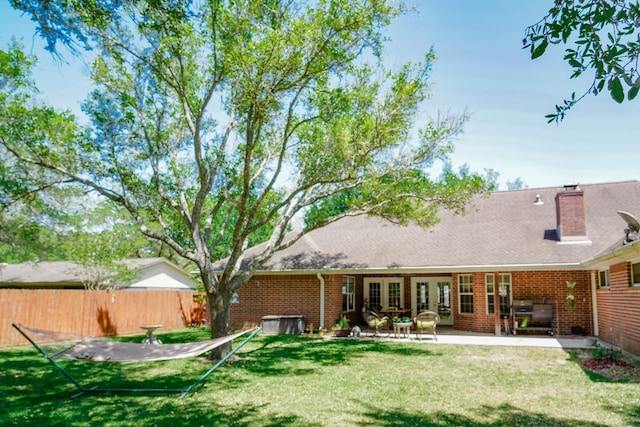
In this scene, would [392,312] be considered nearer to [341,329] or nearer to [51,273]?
[341,329]

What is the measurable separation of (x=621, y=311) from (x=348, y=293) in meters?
9.94

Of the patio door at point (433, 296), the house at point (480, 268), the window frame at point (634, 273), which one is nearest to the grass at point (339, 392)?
the window frame at point (634, 273)

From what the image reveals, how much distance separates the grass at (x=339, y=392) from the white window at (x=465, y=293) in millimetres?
5138

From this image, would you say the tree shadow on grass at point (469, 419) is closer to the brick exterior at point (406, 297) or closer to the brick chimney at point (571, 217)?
the brick exterior at point (406, 297)

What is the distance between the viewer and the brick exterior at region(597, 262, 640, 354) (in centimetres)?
1084

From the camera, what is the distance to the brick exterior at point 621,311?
1084 centimetres

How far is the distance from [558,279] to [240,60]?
12.9m

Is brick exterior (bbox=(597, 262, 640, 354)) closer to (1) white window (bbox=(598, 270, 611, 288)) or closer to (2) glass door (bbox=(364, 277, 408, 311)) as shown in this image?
(1) white window (bbox=(598, 270, 611, 288))

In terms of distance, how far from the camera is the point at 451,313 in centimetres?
1998

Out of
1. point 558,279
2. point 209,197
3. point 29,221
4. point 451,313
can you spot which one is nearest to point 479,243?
point 558,279

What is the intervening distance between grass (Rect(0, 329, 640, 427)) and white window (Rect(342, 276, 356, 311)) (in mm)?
6782

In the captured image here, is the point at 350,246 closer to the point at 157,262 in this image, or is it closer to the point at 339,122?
the point at 339,122

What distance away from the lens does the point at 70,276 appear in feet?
85.1

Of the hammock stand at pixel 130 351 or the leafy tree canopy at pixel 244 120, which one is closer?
the hammock stand at pixel 130 351
